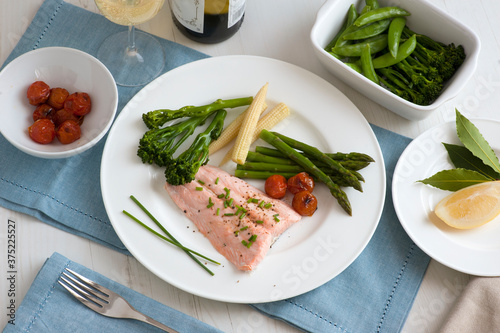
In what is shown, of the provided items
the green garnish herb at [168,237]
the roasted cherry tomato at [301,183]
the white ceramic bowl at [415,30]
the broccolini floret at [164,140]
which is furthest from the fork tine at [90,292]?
the white ceramic bowl at [415,30]

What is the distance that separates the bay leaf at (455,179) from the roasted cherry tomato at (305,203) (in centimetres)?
53

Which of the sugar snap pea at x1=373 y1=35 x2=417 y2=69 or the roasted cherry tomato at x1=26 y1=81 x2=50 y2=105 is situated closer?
the roasted cherry tomato at x1=26 y1=81 x2=50 y2=105

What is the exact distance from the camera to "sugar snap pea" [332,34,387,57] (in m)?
2.65

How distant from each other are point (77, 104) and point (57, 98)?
106 mm

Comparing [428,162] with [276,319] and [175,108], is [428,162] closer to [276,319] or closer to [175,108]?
[276,319]

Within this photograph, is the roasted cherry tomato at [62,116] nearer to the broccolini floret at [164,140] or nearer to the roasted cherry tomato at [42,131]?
the roasted cherry tomato at [42,131]

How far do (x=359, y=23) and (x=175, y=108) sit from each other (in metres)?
1.02

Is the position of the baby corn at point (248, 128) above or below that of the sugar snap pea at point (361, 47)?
below

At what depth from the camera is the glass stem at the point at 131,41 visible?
105 inches

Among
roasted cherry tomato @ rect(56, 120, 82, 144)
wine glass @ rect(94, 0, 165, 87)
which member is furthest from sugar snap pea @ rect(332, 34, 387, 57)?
roasted cherry tomato @ rect(56, 120, 82, 144)

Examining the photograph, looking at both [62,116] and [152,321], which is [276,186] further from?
[62,116]

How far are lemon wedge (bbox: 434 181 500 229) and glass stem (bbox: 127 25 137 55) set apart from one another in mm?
1751

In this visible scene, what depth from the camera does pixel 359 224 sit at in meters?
2.38

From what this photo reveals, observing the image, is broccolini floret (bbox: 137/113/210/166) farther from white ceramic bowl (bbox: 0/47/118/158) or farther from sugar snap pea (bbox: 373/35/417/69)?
sugar snap pea (bbox: 373/35/417/69)
